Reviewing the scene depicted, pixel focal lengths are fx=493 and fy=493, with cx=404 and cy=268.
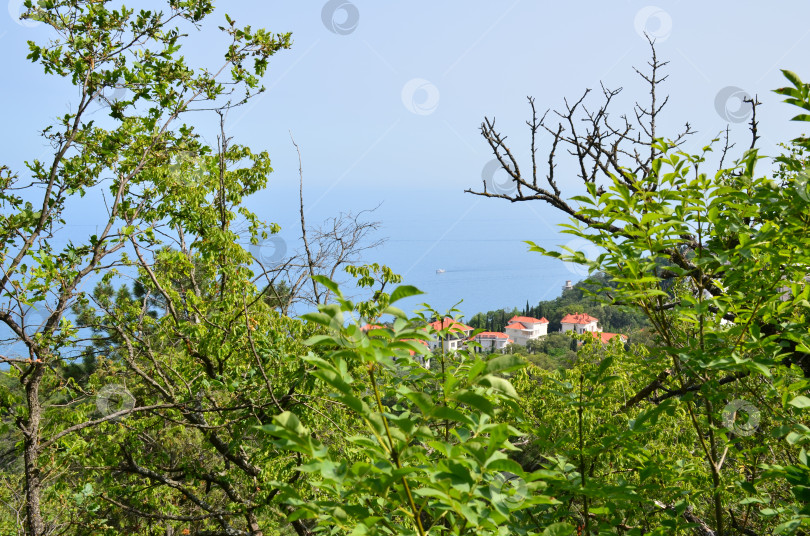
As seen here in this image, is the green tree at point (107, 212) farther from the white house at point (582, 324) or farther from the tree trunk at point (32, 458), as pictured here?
the white house at point (582, 324)

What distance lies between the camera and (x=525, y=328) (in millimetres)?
75875

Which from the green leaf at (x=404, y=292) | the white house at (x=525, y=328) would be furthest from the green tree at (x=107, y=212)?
the white house at (x=525, y=328)

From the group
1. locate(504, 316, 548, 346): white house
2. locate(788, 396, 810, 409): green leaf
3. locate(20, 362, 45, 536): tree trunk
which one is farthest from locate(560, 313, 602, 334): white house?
locate(20, 362, 45, 536): tree trunk

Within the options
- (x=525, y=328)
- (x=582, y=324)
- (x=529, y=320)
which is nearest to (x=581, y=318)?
(x=582, y=324)

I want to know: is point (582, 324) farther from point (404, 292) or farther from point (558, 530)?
point (404, 292)

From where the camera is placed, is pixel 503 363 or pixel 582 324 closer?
pixel 503 363

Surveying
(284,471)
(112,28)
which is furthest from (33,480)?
(112,28)

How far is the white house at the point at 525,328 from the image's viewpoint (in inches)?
2987

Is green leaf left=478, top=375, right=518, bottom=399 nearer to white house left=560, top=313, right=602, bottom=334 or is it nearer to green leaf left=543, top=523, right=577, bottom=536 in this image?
green leaf left=543, top=523, right=577, bottom=536

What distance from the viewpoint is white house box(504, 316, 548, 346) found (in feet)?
249

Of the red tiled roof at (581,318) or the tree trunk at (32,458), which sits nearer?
the tree trunk at (32,458)

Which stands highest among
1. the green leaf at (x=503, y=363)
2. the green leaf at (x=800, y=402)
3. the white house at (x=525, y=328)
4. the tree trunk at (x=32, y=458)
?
the white house at (x=525, y=328)

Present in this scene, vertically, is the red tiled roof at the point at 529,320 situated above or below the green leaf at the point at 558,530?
above

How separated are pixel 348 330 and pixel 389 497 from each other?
55cm
